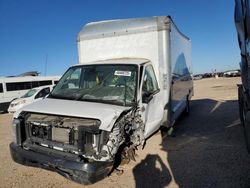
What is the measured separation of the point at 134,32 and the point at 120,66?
4.64 ft

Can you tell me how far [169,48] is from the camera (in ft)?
22.0

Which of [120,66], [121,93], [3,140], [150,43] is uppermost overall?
[150,43]

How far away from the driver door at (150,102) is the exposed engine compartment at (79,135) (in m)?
0.66

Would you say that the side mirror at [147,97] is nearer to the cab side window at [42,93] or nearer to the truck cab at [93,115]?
the truck cab at [93,115]

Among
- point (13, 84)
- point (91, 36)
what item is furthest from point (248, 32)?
point (13, 84)

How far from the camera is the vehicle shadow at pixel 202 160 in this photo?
4602mm

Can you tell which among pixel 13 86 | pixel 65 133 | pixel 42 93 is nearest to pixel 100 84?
pixel 65 133

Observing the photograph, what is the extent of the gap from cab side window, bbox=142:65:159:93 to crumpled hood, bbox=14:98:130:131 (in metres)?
1.12

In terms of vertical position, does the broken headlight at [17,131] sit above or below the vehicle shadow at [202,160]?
above

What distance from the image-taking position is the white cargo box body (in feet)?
21.5

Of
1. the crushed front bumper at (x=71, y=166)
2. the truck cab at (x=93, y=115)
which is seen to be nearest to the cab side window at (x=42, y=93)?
the truck cab at (x=93, y=115)

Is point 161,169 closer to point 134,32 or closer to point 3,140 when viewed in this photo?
point 134,32

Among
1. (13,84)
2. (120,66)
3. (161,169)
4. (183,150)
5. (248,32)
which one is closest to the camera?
(248,32)

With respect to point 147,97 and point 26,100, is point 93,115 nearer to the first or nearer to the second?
point 147,97
